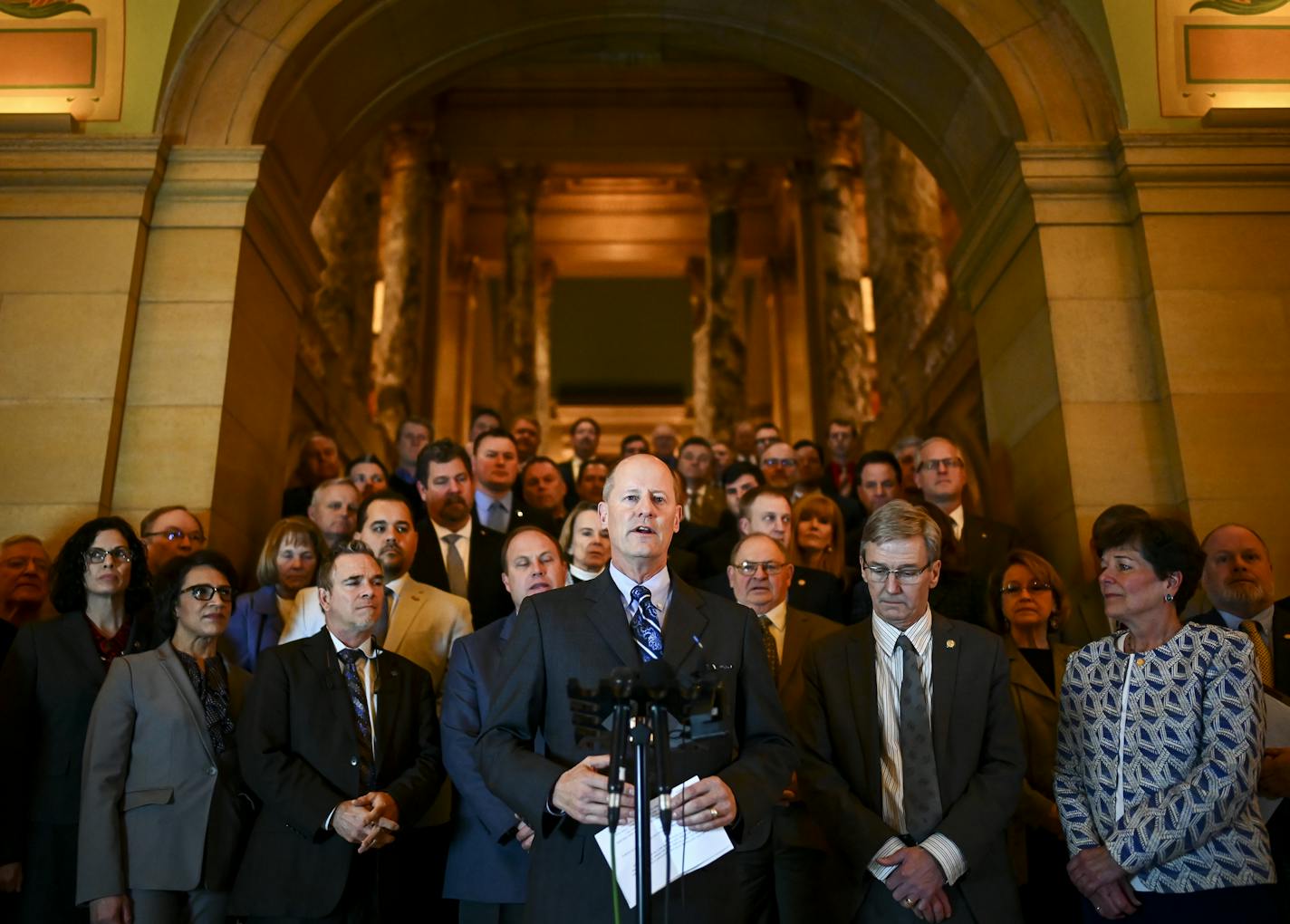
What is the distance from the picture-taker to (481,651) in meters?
4.19

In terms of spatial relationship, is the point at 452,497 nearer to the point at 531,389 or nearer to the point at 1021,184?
the point at 1021,184

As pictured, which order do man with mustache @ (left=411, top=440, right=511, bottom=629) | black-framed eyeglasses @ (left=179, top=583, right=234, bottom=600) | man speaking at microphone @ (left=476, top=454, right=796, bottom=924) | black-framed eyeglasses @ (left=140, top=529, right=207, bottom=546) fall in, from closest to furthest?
man speaking at microphone @ (left=476, top=454, right=796, bottom=924)
black-framed eyeglasses @ (left=179, top=583, right=234, bottom=600)
black-framed eyeglasses @ (left=140, top=529, right=207, bottom=546)
man with mustache @ (left=411, top=440, right=511, bottom=629)

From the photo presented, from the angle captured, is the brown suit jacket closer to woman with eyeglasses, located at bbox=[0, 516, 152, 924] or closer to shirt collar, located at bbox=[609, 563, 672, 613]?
shirt collar, located at bbox=[609, 563, 672, 613]

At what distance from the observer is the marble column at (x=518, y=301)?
57.8ft

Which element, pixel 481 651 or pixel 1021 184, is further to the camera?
pixel 1021 184

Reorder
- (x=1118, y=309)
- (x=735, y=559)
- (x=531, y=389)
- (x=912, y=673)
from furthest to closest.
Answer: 1. (x=531, y=389)
2. (x=1118, y=309)
3. (x=735, y=559)
4. (x=912, y=673)

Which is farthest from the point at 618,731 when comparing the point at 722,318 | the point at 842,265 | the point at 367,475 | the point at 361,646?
the point at 722,318

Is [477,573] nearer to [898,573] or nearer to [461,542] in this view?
[461,542]

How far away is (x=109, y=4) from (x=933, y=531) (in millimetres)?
6372

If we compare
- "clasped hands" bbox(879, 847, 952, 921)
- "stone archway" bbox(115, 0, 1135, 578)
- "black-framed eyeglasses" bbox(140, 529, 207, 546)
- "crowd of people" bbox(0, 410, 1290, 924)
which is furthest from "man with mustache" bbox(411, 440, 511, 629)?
"clasped hands" bbox(879, 847, 952, 921)

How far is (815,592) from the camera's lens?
554cm

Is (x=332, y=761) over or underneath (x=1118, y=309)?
underneath

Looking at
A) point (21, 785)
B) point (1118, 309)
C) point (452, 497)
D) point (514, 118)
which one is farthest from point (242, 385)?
point (514, 118)

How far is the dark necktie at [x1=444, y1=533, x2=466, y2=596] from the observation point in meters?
6.10
